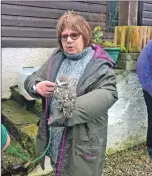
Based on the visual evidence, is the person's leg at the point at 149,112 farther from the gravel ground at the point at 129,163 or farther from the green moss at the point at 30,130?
the green moss at the point at 30,130

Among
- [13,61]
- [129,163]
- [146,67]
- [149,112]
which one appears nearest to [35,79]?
[146,67]

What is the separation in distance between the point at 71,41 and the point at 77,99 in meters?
0.43

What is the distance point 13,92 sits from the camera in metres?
4.36

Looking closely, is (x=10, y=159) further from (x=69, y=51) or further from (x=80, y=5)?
(x=80, y=5)

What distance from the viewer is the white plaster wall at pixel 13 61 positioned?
4305 millimetres

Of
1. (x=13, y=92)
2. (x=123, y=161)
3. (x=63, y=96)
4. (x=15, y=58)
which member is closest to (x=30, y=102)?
(x=13, y=92)

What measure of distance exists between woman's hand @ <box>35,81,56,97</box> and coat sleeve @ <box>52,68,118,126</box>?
0.46ft

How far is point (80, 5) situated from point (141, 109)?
2064mm

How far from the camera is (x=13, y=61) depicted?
4395 mm

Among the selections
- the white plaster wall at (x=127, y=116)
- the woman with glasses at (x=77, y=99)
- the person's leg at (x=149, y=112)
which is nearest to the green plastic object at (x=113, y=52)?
the white plaster wall at (x=127, y=116)

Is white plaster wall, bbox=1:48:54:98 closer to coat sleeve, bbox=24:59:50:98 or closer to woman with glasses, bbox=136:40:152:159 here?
woman with glasses, bbox=136:40:152:159

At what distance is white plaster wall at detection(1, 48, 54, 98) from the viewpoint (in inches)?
169

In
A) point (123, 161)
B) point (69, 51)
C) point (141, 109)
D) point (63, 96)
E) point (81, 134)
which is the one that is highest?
point (69, 51)

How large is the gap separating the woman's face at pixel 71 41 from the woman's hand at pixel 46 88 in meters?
0.34
